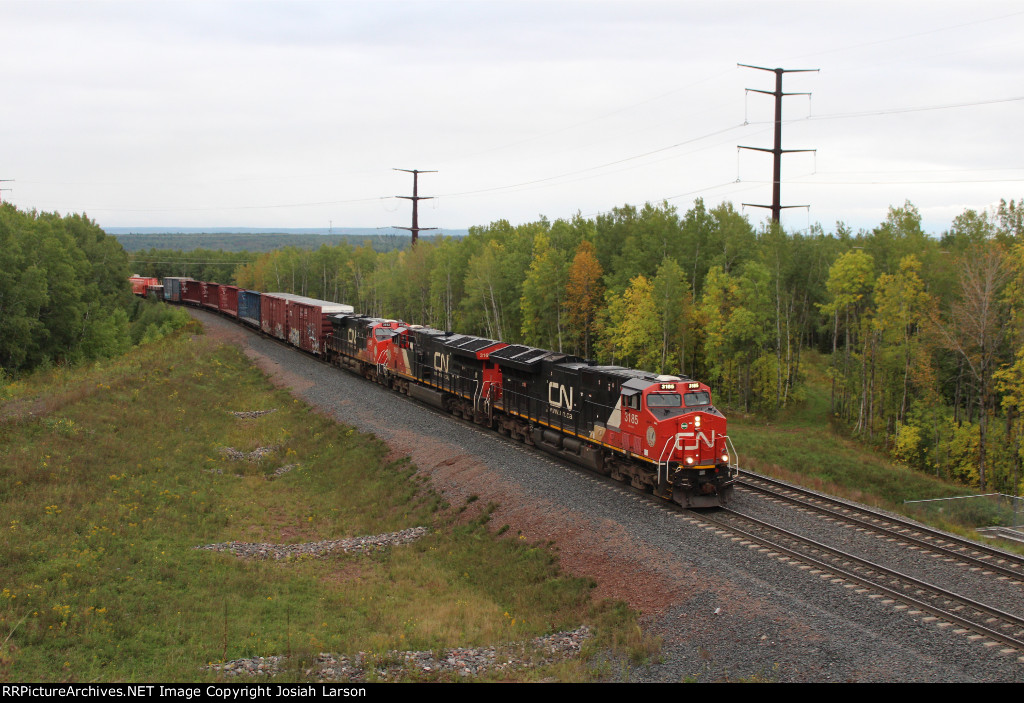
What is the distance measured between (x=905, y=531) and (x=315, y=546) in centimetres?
1474

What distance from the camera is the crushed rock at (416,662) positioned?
12086 millimetres

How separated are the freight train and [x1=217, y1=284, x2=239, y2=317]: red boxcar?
37412 millimetres

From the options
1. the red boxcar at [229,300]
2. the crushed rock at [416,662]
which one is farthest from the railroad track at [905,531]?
the red boxcar at [229,300]

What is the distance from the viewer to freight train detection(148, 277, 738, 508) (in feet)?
65.2

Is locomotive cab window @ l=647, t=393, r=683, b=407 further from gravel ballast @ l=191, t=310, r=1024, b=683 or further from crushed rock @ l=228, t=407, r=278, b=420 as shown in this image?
crushed rock @ l=228, t=407, r=278, b=420

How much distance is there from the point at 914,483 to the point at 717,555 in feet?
68.1

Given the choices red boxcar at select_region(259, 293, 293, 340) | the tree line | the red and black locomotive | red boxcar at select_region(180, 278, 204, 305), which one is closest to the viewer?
the red and black locomotive

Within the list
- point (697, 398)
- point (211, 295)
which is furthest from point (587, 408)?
point (211, 295)

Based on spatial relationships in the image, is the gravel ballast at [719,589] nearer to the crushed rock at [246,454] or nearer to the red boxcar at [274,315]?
the crushed rock at [246,454]

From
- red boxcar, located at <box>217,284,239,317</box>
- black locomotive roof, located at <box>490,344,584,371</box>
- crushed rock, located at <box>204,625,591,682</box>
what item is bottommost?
crushed rock, located at <box>204,625,591,682</box>

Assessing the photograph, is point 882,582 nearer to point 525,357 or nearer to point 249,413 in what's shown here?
point 525,357

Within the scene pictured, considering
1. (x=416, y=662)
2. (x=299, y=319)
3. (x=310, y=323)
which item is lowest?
(x=416, y=662)

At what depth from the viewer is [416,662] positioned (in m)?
12.6

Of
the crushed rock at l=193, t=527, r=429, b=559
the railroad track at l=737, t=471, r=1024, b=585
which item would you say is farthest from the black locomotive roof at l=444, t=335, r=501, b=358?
the railroad track at l=737, t=471, r=1024, b=585
